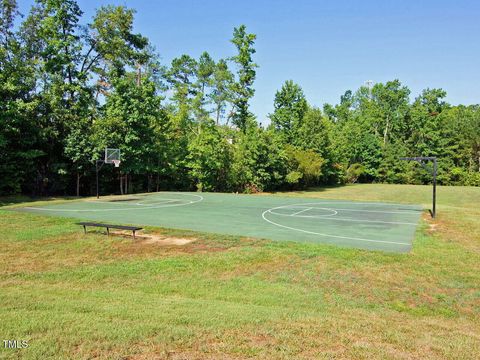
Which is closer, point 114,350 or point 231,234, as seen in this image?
point 114,350

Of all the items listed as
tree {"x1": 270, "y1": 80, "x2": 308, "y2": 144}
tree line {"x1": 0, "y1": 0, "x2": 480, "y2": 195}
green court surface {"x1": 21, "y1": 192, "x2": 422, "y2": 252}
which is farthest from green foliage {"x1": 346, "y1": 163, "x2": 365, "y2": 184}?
green court surface {"x1": 21, "y1": 192, "x2": 422, "y2": 252}

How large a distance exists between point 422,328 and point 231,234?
8007 millimetres

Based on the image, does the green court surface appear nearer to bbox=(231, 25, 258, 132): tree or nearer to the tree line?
the tree line

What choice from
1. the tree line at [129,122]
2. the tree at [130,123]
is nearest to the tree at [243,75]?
the tree line at [129,122]

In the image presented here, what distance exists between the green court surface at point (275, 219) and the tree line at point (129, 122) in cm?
615

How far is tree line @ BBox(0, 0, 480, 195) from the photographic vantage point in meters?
25.5

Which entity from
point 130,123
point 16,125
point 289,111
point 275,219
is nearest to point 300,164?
point 289,111

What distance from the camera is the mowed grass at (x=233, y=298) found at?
4.35m

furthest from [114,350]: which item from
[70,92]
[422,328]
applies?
[70,92]

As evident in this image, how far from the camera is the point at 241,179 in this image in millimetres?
33812

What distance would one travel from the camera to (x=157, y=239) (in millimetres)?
12461

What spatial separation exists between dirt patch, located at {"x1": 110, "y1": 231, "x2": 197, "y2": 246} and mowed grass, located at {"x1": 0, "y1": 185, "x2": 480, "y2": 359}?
0.34 metres

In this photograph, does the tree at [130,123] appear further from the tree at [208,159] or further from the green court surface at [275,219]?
the green court surface at [275,219]

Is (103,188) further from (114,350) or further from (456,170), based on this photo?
(456,170)
